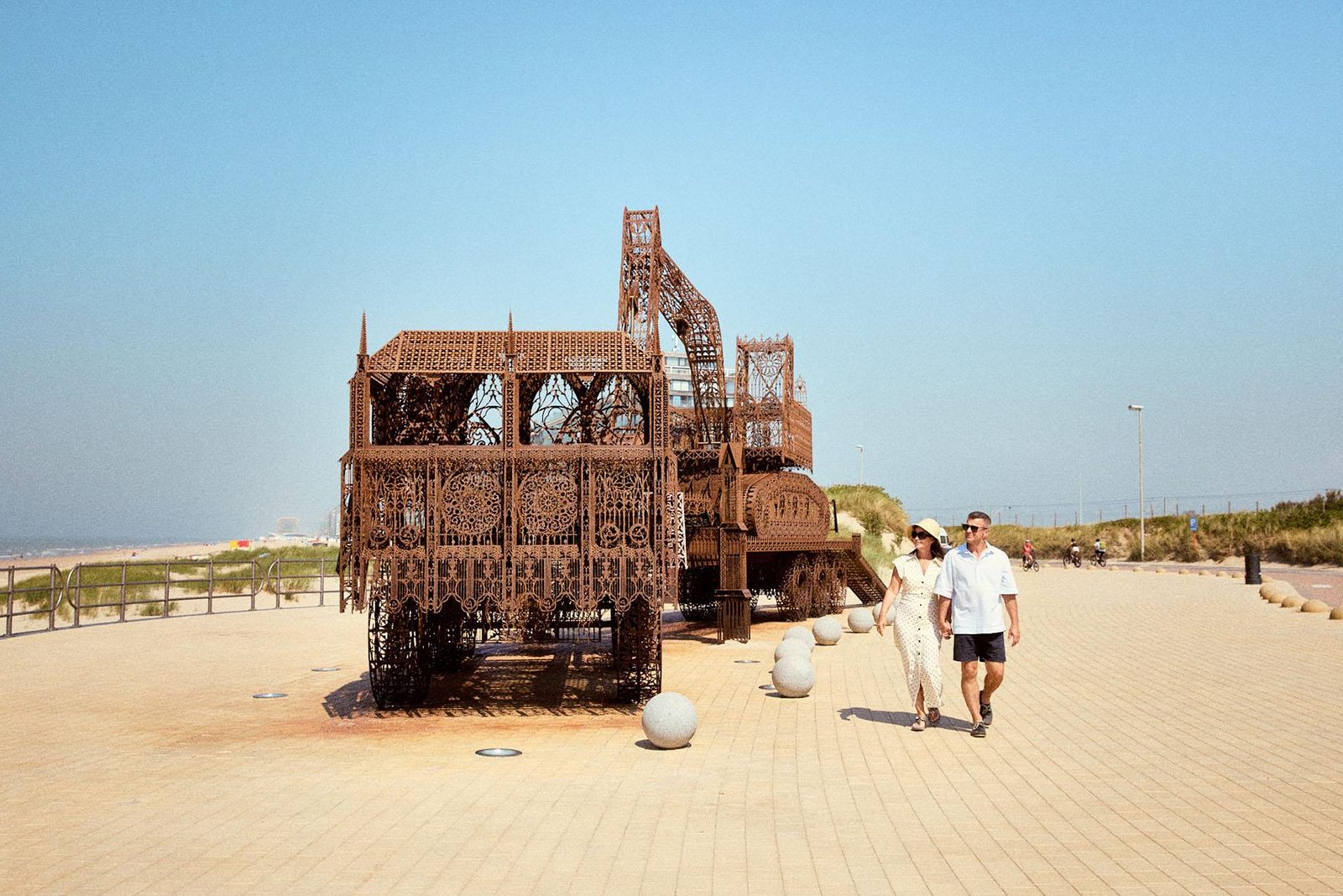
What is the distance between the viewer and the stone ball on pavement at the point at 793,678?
547 inches

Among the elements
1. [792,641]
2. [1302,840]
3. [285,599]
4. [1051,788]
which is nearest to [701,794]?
[1051,788]

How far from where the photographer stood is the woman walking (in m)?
11.7

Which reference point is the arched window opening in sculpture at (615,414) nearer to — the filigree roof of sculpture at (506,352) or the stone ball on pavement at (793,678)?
the filigree roof of sculpture at (506,352)

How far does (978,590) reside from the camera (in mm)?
11211

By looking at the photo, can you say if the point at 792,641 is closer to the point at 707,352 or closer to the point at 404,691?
the point at 404,691

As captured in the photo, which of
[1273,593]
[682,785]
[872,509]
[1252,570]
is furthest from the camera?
[872,509]

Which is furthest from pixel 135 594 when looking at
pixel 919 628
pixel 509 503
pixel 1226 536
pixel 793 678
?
pixel 1226 536

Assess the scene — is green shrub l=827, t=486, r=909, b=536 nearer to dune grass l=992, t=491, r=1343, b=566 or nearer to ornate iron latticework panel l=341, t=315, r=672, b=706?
dune grass l=992, t=491, r=1343, b=566

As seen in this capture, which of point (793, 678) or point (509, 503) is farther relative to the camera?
point (793, 678)

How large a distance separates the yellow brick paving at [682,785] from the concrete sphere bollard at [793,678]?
0.23 meters

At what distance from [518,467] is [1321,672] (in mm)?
11548

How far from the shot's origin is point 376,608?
43.6 ft

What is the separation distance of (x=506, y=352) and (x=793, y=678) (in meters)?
5.37

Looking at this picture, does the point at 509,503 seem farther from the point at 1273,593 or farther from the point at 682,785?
the point at 1273,593
